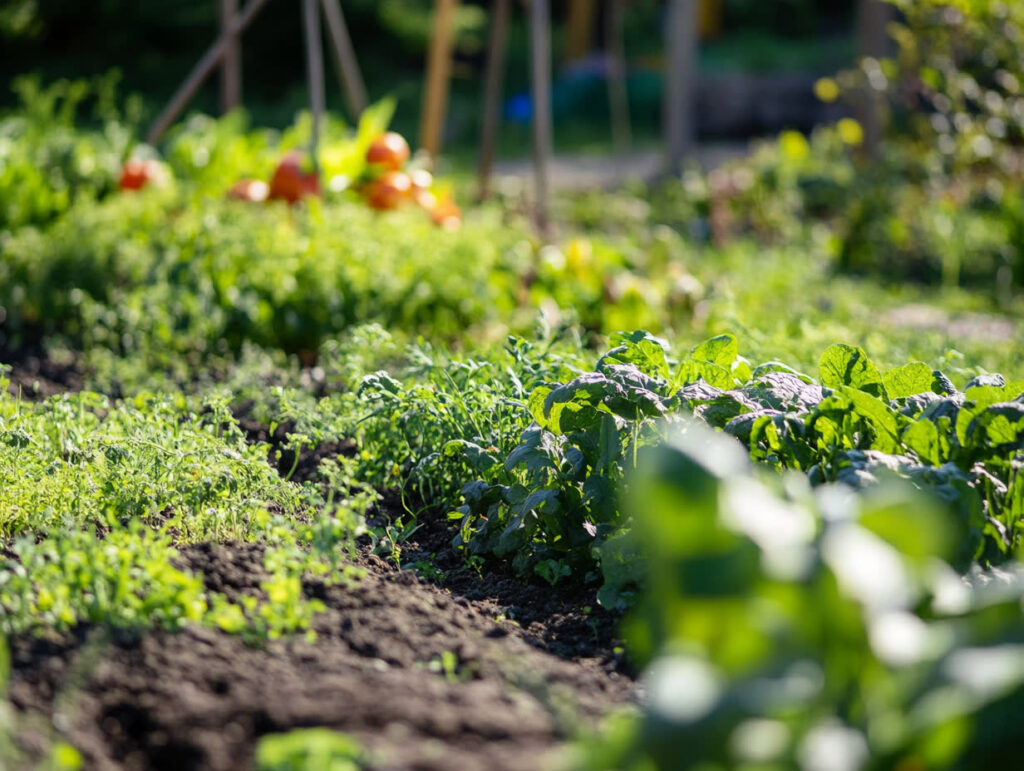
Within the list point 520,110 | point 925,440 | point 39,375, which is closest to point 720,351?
point 925,440

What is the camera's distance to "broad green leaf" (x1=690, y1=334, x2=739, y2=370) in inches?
97.7

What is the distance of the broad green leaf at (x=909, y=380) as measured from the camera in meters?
2.37

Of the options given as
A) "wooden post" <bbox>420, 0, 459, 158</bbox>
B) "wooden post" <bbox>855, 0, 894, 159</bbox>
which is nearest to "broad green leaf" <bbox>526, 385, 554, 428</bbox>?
"wooden post" <bbox>420, 0, 459, 158</bbox>

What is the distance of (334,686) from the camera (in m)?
1.52

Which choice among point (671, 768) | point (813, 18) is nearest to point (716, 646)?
point (671, 768)

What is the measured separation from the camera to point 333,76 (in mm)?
18266

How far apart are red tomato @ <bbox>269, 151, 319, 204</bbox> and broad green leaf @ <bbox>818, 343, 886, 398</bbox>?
3279mm

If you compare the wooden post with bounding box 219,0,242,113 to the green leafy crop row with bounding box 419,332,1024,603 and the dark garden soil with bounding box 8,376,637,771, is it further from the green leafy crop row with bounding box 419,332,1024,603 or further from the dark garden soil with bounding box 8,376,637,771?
the dark garden soil with bounding box 8,376,637,771

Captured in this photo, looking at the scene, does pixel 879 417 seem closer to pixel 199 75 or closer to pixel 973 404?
pixel 973 404

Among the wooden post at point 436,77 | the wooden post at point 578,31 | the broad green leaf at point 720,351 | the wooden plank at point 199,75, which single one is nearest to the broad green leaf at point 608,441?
the broad green leaf at point 720,351

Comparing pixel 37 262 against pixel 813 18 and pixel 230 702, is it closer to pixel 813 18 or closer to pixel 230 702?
pixel 230 702

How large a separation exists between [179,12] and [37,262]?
1396 cm

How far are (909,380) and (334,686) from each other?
4.88 feet

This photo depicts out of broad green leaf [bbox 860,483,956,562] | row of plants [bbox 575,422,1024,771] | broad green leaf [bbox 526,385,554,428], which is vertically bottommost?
broad green leaf [bbox 526,385,554,428]
